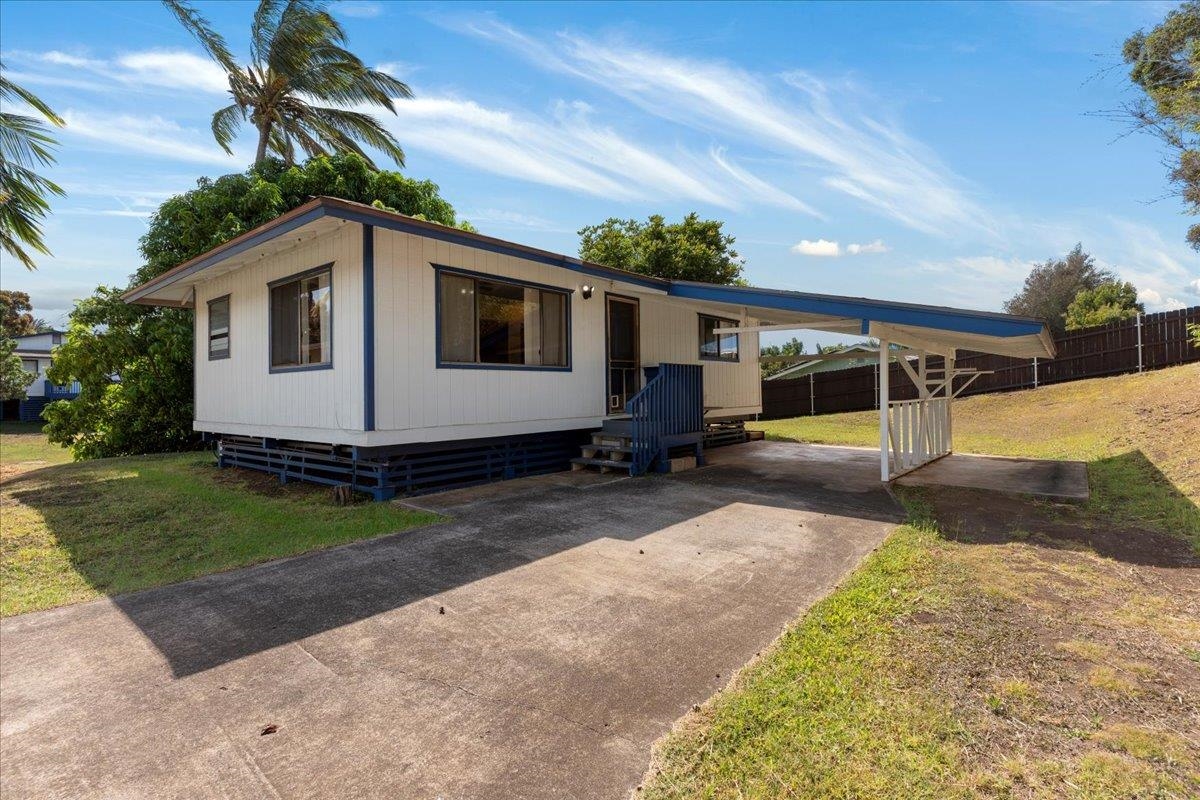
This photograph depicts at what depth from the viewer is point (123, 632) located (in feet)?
10.5

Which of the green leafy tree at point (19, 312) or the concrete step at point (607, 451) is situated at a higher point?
the green leafy tree at point (19, 312)

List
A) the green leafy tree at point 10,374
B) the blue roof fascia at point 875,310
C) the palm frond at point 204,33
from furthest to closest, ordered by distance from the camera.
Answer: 1. the green leafy tree at point 10,374
2. the palm frond at point 204,33
3. the blue roof fascia at point 875,310

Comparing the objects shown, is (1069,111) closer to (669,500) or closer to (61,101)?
(669,500)

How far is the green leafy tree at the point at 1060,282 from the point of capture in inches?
1284

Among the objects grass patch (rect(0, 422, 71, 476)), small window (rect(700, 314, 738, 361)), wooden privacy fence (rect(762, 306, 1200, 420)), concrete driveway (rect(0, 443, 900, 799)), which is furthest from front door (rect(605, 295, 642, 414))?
grass patch (rect(0, 422, 71, 476))

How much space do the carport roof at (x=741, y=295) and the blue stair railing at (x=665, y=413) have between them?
50.0 inches

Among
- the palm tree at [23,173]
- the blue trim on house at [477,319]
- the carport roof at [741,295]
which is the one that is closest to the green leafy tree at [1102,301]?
the carport roof at [741,295]

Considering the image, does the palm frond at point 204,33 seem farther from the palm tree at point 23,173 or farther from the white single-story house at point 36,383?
the white single-story house at point 36,383

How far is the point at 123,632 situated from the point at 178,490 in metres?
4.74

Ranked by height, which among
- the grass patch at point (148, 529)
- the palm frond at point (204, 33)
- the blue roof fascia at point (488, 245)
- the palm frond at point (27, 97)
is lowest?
the grass patch at point (148, 529)

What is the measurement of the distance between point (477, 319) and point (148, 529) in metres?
3.97

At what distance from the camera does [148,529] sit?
546 cm

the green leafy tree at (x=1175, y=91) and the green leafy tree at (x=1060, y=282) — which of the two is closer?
the green leafy tree at (x=1175, y=91)

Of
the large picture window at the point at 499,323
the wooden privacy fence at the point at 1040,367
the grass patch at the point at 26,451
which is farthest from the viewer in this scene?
the wooden privacy fence at the point at 1040,367
